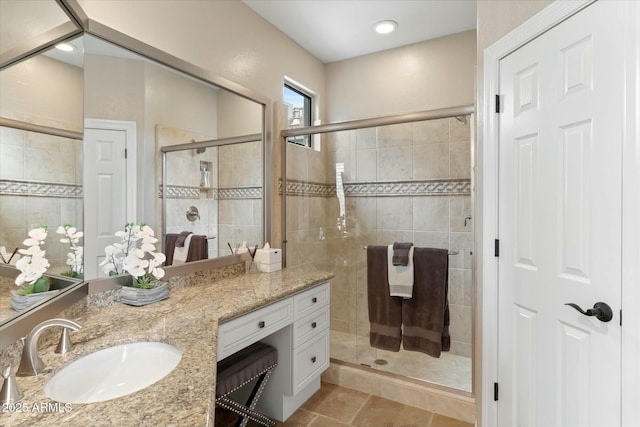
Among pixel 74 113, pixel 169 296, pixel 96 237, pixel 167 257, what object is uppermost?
pixel 74 113

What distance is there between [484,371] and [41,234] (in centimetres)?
208

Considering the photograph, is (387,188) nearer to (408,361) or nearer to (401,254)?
(401,254)

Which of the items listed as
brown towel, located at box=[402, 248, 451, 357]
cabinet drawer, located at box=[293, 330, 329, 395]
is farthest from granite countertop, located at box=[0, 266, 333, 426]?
brown towel, located at box=[402, 248, 451, 357]

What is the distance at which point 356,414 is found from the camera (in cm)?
217

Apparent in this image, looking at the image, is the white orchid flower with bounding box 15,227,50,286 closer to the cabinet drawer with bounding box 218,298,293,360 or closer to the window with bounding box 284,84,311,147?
the cabinet drawer with bounding box 218,298,293,360

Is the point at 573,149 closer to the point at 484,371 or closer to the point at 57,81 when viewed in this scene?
the point at 484,371

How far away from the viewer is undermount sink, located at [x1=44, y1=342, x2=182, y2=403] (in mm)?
987

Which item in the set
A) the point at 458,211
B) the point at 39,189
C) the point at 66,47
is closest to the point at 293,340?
the point at 39,189

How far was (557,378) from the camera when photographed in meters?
1.43

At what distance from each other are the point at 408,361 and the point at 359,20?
2604mm

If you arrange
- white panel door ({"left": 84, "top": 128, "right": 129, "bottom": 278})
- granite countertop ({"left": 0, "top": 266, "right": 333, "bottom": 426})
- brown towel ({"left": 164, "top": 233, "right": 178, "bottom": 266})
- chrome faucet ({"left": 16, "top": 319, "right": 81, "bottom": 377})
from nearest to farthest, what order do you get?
1. granite countertop ({"left": 0, "top": 266, "right": 333, "bottom": 426})
2. chrome faucet ({"left": 16, "top": 319, "right": 81, "bottom": 377})
3. white panel door ({"left": 84, "top": 128, "right": 129, "bottom": 278})
4. brown towel ({"left": 164, "top": 233, "right": 178, "bottom": 266})

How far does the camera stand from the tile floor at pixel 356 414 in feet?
6.82

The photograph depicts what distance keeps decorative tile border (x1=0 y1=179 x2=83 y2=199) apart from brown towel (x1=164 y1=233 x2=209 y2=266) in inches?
21.2

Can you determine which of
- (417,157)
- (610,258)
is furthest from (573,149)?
(417,157)
